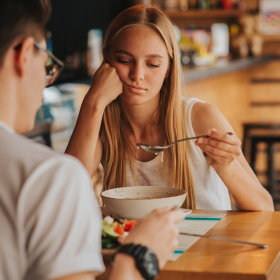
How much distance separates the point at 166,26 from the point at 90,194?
4.03 feet

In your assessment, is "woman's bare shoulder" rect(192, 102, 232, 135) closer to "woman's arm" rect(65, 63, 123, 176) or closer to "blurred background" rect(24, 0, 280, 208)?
"woman's arm" rect(65, 63, 123, 176)

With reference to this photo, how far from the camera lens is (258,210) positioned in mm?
1882

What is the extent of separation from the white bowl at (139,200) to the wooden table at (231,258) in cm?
15

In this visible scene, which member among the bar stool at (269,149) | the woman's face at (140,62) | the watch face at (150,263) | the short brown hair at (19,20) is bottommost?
the bar stool at (269,149)

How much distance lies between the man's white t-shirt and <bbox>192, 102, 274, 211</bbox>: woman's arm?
2.99ft

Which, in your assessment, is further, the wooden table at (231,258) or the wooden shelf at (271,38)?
the wooden shelf at (271,38)

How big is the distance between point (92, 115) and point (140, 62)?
0.80ft

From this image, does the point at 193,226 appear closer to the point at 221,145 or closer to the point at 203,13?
the point at 221,145

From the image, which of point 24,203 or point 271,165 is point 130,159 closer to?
point 24,203

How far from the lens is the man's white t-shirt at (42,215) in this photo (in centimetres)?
87

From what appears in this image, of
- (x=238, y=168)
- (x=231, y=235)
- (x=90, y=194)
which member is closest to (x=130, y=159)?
(x=238, y=168)

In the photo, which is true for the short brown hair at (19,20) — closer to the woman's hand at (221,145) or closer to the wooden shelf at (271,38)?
the woman's hand at (221,145)

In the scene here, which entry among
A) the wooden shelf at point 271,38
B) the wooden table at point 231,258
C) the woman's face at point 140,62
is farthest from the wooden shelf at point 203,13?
the wooden table at point 231,258

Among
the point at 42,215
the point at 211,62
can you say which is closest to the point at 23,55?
the point at 42,215
